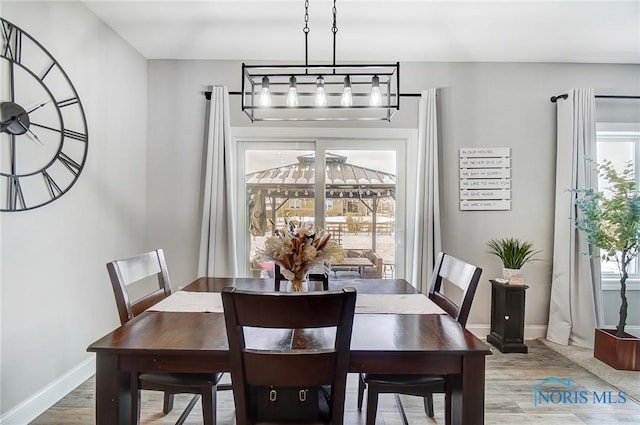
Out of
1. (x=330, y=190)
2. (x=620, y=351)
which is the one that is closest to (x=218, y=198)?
(x=330, y=190)

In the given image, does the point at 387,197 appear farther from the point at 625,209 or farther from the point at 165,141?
the point at 165,141

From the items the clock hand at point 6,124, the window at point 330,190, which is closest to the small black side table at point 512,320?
the window at point 330,190

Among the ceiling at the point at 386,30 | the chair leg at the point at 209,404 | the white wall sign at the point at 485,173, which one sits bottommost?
the chair leg at the point at 209,404

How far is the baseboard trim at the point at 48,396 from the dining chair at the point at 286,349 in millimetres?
1653

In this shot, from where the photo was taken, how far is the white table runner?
5.51 feet

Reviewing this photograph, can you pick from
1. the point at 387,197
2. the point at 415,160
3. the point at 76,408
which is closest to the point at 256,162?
the point at 387,197

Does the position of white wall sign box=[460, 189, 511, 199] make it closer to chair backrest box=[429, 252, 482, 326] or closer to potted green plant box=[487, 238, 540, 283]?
potted green plant box=[487, 238, 540, 283]

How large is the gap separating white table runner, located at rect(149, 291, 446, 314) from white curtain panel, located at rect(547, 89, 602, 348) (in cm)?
209

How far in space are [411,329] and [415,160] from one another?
7.34ft

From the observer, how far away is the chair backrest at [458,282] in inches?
65.2

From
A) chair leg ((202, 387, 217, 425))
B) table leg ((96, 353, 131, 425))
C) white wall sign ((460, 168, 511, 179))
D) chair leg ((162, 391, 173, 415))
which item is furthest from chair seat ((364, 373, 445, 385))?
white wall sign ((460, 168, 511, 179))

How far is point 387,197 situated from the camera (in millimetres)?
3443

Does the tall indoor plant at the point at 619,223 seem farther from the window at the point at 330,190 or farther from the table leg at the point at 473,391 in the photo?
the table leg at the point at 473,391

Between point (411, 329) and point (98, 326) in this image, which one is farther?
point (98, 326)
